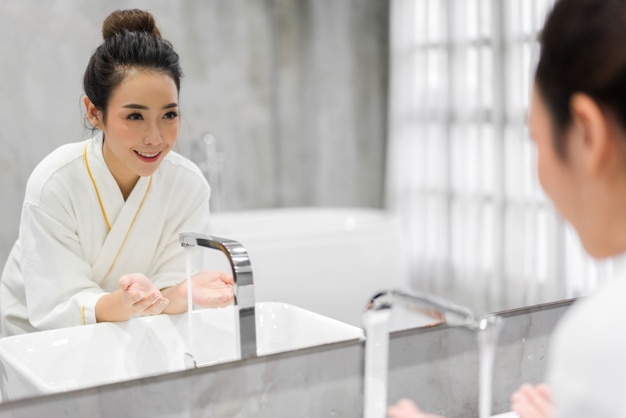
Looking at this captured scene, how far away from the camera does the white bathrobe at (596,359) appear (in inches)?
18.9

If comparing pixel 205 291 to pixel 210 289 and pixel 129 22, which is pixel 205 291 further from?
pixel 129 22

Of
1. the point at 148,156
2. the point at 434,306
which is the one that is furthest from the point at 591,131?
the point at 148,156

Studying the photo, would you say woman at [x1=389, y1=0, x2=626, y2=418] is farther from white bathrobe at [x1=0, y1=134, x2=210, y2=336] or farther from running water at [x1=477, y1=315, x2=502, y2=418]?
white bathrobe at [x1=0, y1=134, x2=210, y2=336]

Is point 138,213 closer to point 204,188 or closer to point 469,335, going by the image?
point 204,188

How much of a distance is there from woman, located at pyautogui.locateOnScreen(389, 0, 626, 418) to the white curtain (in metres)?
0.52

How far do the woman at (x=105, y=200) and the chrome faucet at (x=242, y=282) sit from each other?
0.08m

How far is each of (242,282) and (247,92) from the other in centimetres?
25

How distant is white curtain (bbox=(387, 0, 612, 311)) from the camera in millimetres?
1115

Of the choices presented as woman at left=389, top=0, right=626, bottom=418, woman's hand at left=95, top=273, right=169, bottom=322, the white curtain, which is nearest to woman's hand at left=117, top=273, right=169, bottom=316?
woman's hand at left=95, top=273, right=169, bottom=322

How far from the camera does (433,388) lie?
3.35ft

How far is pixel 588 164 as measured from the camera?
0.55 meters

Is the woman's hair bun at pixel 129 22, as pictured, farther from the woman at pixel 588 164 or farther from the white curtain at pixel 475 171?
the woman at pixel 588 164

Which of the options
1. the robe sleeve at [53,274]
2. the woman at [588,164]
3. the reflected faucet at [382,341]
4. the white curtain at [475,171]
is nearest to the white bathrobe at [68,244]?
the robe sleeve at [53,274]

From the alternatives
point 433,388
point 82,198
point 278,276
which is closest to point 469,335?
point 433,388
